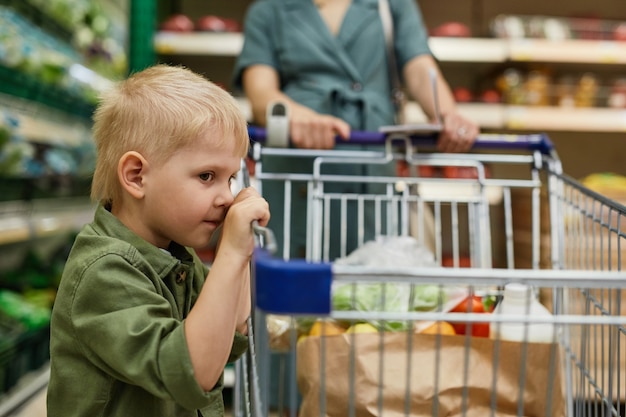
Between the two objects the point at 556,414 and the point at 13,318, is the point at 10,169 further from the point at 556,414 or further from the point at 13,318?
the point at 556,414

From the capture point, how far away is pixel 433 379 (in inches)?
36.9

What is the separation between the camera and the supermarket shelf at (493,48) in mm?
3277

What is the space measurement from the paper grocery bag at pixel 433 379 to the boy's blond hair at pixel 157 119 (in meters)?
0.35

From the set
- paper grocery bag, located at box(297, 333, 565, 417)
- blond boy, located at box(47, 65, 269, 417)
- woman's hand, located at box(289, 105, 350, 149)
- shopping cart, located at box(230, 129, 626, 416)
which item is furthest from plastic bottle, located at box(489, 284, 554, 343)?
woman's hand, located at box(289, 105, 350, 149)

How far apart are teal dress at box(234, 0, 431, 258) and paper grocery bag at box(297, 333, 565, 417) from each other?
79cm

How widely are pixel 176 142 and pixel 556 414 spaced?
0.67 m

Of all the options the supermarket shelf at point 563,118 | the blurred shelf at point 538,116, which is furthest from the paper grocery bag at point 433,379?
the supermarket shelf at point 563,118

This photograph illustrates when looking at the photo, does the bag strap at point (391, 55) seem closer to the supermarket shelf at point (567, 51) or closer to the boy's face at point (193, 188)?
the boy's face at point (193, 188)

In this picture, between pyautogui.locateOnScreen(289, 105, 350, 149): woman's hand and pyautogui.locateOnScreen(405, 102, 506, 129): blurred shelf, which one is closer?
pyautogui.locateOnScreen(289, 105, 350, 149): woman's hand

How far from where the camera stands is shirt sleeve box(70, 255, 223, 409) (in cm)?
79

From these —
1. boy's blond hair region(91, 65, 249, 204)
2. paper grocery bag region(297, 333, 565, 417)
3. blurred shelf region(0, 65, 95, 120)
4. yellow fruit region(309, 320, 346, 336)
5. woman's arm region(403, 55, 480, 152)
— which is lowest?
paper grocery bag region(297, 333, 565, 417)

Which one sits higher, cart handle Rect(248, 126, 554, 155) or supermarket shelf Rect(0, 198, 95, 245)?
cart handle Rect(248, 126, 554, 155)

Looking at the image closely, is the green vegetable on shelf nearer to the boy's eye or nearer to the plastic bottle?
the boy's eye

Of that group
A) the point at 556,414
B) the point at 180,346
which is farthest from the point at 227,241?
the point at 556,414
